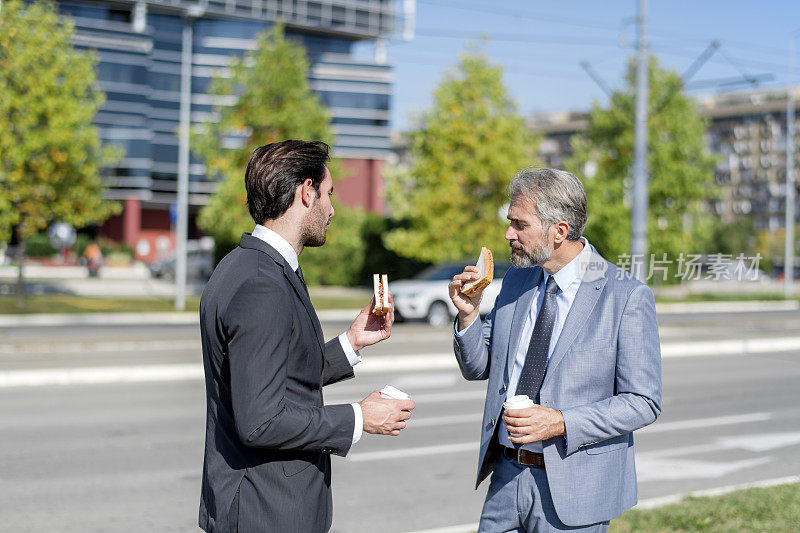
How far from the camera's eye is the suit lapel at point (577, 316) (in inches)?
122

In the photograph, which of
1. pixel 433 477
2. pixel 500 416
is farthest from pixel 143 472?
pixel 500 416

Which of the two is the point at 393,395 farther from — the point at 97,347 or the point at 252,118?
the point at 252,118

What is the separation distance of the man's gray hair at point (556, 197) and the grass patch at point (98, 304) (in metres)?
22.1

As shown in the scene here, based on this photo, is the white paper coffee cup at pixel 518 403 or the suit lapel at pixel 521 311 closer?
the white paper coffee cup at pixel 518 403

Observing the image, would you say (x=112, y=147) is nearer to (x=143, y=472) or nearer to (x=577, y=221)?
(x=143, y=472)

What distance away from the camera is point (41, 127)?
23.8 metres

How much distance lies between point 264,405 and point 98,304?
2606cm

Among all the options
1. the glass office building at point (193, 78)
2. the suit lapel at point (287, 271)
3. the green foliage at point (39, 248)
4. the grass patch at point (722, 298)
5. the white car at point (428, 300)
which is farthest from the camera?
the glass office building at point (193, 78)

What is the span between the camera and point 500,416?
10.7 feet

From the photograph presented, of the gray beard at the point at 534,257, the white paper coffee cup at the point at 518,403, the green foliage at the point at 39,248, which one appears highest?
the gray beard at the point at 534,257

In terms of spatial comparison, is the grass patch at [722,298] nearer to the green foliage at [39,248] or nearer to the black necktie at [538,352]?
the black necktie at [538,352]

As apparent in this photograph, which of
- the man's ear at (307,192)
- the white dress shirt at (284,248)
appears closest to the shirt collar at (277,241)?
the white dress shirt at (284,248)

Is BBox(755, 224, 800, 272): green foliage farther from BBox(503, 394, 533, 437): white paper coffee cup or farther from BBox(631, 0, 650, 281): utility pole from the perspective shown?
BBox(503, 394, 533, 437): white paper coffee cup

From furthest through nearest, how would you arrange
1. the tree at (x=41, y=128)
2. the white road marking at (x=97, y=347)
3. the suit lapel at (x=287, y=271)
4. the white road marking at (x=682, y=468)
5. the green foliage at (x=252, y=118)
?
1. the green foliage at (x=252, y=118)
2. the tree at (x=41, y=128)
3. the white road marking at (x=97, y=347)
4. the white road marking at (x=682, y=468)
5. the suit lapel at (x=287, y=271)
